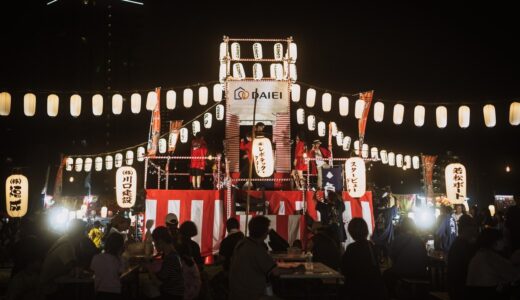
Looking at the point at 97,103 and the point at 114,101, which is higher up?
the point at 114,101

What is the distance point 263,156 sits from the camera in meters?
15.6

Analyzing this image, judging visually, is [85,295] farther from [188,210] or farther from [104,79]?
[104,79]

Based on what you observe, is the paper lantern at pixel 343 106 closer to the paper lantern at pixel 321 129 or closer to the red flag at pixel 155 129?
the paper lantern at pixel 321 129

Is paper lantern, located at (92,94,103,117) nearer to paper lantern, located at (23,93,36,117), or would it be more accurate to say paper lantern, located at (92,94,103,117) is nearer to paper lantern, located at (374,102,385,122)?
paper lantern, located at (23,93,36,117)

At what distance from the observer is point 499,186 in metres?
46.9

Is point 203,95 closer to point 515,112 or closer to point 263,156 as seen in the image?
point 263,156

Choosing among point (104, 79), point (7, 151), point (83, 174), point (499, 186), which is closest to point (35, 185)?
point (7, 151)

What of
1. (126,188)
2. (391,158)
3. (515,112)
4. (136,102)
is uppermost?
(136,102)

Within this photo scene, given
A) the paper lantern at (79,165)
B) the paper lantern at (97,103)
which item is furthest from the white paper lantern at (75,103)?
the paper lantern at (79,165)

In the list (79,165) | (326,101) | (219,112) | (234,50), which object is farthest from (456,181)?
(79,165)

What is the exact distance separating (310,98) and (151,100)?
22.1 feet

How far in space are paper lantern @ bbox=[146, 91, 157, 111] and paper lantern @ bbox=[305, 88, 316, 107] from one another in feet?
21.2

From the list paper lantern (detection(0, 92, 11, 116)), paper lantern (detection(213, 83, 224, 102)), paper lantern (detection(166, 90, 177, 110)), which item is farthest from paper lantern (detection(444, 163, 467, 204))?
paper lantern (detection(0, 92, 11, 116))

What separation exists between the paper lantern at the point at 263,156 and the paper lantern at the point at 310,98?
19.0ft
